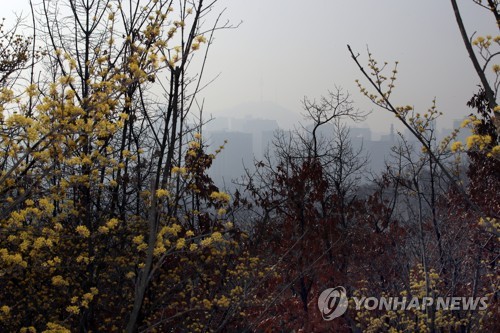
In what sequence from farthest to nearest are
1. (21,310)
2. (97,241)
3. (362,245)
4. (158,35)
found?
(362,245), (21,310), (97,241), (158,35)

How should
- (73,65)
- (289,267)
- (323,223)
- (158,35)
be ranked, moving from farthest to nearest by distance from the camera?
1. (323,223)
2. (289,267)
3. (158,35)
4. (73,65)

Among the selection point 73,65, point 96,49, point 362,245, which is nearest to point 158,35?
point 73,65

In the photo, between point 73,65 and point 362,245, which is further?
point 362,245

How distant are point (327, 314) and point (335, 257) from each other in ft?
16.8

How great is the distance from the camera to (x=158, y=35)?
5395 millimetres

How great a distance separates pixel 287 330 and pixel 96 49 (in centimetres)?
668

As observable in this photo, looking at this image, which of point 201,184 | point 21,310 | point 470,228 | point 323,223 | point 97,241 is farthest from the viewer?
point 470,228

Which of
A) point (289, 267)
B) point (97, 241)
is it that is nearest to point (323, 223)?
point (289, 267)

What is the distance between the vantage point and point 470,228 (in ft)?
40.7

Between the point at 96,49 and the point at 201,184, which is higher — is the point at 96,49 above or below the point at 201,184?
above

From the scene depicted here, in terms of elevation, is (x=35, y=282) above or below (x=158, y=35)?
below

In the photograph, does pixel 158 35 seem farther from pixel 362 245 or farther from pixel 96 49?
pixel 362 245

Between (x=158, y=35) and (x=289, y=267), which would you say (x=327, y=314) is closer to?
(x=289, y=267)

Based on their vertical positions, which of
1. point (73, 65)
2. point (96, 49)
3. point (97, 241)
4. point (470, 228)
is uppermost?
point (96, 49)
